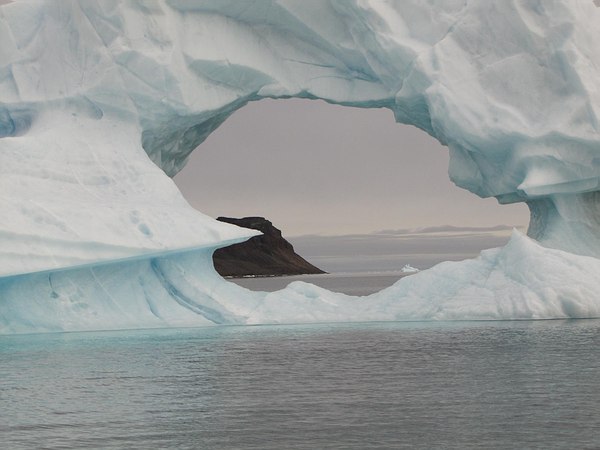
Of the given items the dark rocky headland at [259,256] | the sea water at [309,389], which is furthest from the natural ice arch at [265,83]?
the dark rocky headland at [259,256]

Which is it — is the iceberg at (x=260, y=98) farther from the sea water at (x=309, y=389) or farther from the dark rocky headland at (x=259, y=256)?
the dark rocky headland at (x=259, y=256)

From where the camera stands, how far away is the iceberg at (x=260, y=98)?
62.6ft

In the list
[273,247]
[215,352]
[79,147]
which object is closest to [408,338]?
[215,352]

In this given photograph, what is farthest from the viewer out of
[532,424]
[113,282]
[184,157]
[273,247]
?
[273,247]

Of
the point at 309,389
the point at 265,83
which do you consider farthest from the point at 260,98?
the point at 309,389

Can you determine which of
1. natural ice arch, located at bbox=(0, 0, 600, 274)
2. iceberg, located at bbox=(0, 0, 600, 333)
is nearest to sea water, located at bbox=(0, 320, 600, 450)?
iceberg, located at bbox=(0, 0, 600, 333)

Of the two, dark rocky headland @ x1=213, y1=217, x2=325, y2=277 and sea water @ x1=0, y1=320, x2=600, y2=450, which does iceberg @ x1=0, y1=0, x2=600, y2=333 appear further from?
dark rocky headland @ x1=213, y1=217, x2=325, y2=277

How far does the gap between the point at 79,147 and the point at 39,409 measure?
30.5 feet

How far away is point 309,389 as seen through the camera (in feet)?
41.4

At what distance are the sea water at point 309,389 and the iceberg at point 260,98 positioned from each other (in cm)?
97

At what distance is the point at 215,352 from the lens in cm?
1644

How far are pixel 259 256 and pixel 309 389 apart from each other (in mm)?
81392

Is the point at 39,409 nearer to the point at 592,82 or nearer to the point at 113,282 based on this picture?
the point at 113,282

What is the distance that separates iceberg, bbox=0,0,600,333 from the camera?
751 inches
